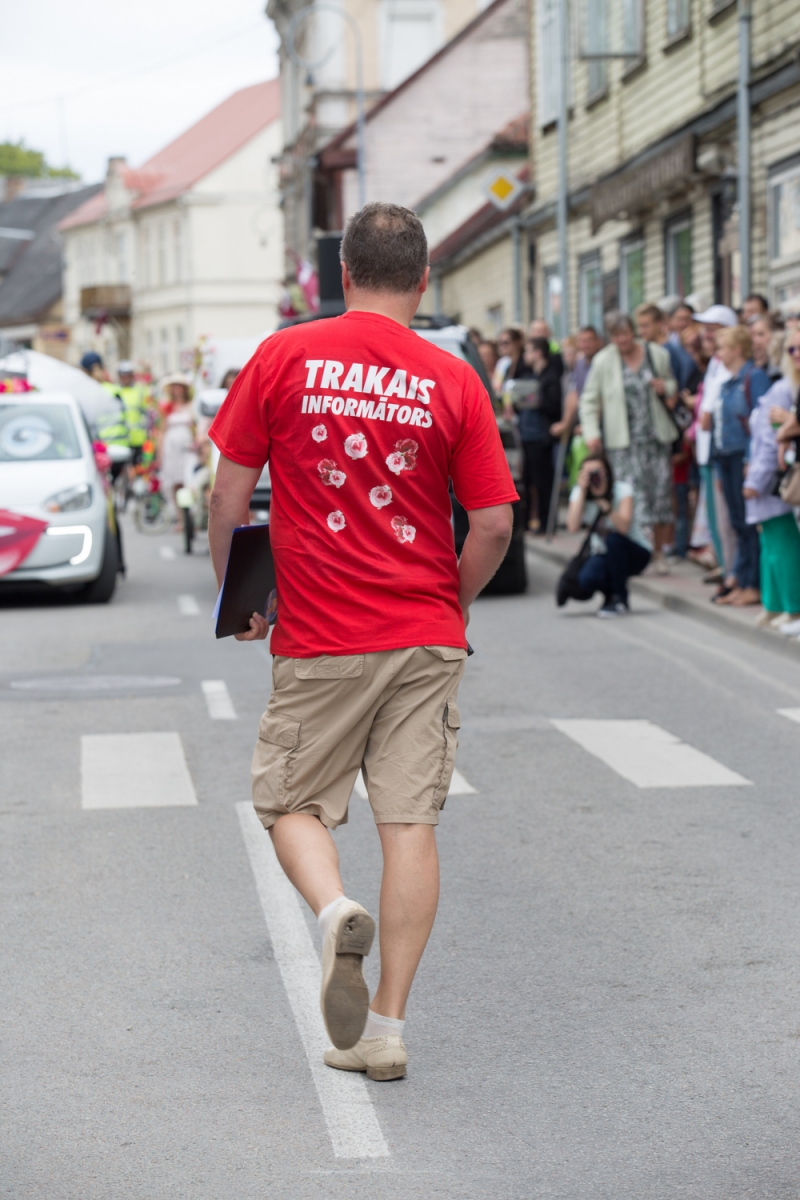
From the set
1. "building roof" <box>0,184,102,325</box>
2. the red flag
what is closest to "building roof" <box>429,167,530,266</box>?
the red flag

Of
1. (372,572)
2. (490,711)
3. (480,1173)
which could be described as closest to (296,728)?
(372,572)

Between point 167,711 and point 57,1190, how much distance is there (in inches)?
251

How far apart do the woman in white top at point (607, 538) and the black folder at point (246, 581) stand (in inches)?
336

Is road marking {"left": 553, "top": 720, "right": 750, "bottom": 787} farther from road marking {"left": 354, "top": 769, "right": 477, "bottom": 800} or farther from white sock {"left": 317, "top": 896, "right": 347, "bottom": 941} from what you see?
white sock {"left": 317, "top": 896, "right": 347, "bottom": 941}

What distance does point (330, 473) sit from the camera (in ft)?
14.0

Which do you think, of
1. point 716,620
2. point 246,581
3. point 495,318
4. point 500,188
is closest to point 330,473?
point 246,581

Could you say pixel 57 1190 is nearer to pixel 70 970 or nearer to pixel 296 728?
pixel 296 728

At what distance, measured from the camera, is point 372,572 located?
4301 millimetres

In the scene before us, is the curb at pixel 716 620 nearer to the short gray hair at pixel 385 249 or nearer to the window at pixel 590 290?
the short gray hair at pixel 385 249

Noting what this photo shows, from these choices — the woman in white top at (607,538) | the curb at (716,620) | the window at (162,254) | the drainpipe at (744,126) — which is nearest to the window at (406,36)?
the window at (162,254)

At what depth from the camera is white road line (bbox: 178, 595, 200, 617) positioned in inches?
575

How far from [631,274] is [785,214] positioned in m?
6.54

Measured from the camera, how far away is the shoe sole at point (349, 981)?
13.3 ft

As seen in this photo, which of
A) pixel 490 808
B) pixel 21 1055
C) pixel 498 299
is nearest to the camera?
pixel 21 1055
